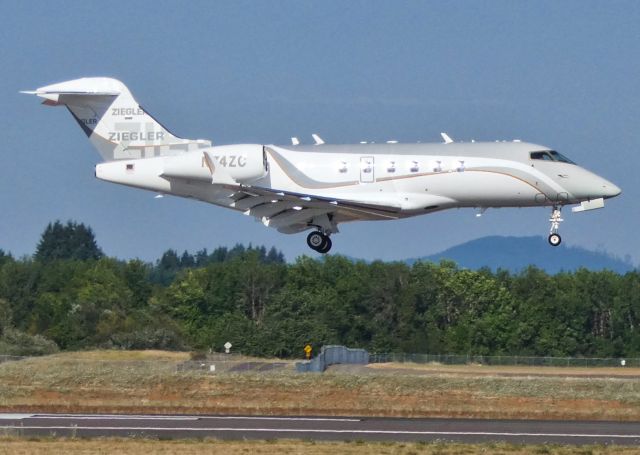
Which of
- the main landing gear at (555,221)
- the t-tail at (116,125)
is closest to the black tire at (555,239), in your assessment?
the main landing gear at (555,221)

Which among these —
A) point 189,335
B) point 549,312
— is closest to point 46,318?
point 189,335

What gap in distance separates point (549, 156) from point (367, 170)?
5.79m

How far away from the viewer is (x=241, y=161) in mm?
45938

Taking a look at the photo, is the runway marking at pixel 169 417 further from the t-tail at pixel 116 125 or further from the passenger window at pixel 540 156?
the t-tail at pixel 116 125

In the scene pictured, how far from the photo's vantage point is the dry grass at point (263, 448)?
31.5 metres

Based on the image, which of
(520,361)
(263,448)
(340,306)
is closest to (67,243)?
(340,306)

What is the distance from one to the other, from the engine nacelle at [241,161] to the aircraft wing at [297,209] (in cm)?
62

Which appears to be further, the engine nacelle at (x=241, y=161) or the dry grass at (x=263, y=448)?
the engine nacelle at (x=241, y=161)

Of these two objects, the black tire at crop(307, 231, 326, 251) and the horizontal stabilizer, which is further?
the black tire at crop(307, 231, 326, 251)

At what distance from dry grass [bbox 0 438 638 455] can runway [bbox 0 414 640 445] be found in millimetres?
1340

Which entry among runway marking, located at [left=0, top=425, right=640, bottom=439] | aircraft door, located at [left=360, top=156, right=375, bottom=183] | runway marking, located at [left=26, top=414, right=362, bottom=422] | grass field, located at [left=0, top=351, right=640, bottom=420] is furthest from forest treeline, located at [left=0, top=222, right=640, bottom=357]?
runway marking, located at [left=0, top=425, right=640, bottom=439]

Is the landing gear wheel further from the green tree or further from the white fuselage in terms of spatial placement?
the green tree

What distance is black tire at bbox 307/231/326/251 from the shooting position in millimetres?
46969

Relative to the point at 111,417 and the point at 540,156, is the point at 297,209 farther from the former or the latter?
the point at 111,417
